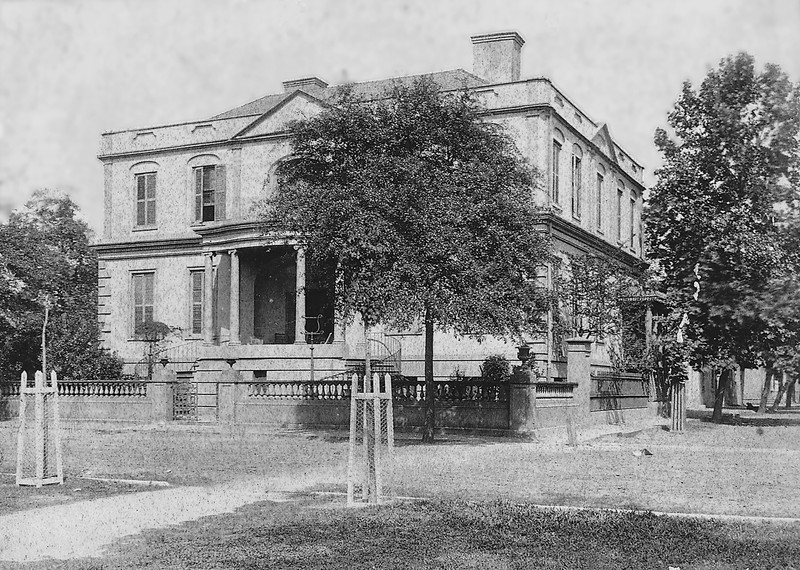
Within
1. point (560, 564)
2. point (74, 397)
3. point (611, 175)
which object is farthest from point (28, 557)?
point (611, 175)

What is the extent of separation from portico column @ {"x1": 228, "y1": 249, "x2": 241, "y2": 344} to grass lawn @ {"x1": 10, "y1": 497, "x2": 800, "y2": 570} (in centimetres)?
2295

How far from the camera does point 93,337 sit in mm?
37344

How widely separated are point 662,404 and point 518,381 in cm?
1391

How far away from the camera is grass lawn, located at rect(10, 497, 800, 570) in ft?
26.4

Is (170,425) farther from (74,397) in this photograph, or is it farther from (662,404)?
(662,404)

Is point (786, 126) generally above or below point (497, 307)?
above

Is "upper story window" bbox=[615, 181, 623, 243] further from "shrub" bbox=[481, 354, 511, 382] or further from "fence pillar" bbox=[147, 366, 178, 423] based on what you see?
"fence pillar" bbox=[147, 366, 178, 423]

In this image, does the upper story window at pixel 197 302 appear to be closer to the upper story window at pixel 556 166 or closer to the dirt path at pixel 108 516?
the upper story window at pixel 556 166

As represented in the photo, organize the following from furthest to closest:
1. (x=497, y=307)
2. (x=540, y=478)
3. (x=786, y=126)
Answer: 1. (x=786, y=126)
2. (x=497, y=307)
3. (x=540, y=478)

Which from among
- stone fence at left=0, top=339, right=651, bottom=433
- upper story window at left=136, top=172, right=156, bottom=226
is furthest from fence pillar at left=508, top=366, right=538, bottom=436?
upper story window at left=136, top=172, right=156, bottom=226

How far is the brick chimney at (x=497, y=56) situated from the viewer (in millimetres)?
36594

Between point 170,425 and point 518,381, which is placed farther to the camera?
point 170,425

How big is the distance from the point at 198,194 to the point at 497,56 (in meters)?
13.3

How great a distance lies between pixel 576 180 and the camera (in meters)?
36.1
